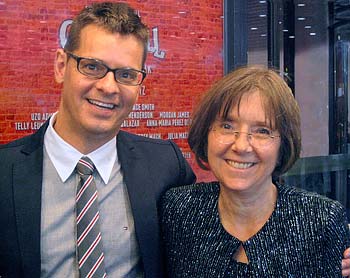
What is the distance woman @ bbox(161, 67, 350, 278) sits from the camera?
176 cm

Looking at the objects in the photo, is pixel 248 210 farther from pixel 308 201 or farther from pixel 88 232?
pixel 88 232

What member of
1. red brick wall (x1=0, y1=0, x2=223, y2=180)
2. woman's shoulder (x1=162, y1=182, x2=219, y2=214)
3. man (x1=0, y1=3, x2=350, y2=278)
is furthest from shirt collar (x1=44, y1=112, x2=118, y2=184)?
red brick wall (x1=0, y1=0, x2=223, y2=180)

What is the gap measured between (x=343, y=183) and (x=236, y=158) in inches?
115

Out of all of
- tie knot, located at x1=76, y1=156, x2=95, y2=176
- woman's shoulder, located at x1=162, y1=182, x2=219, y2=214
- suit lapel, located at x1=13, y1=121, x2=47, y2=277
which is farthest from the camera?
woman's shoulder, located at x1=162, y1=182, x2=219, y2=214

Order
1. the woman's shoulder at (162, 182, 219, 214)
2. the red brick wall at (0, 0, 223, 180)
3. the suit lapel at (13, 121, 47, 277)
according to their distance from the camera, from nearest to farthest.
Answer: the suit lapel at (13, 121, 47, 277) < the woman's shoulder at (162, 182, 219, 214) < the red brick wall at (0, 0, 223, 180)

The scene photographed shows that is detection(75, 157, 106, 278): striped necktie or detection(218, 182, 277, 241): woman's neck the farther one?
detection(218, 182, 277, 241): woman's neck

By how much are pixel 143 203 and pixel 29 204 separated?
37 cm

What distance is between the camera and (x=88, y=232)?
5.68 feet

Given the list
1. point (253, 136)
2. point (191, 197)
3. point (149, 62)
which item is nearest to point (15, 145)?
point (191, 197)

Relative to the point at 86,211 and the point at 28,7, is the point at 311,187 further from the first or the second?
the point at 86,211

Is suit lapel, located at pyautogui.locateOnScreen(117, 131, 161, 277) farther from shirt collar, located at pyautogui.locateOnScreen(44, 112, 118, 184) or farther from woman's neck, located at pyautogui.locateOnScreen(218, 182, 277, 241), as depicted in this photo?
woman's neck, located at pyautogui.locateOnScreen(218, 182, 277, 241)

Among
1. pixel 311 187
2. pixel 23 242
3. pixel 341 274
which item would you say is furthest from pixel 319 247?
pixel 311 187

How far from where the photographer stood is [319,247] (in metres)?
1.76

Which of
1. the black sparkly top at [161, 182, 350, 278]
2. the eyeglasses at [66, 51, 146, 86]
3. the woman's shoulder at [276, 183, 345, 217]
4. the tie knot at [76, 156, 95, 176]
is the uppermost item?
the eyeglasses at [66, 51, 146, 86]
